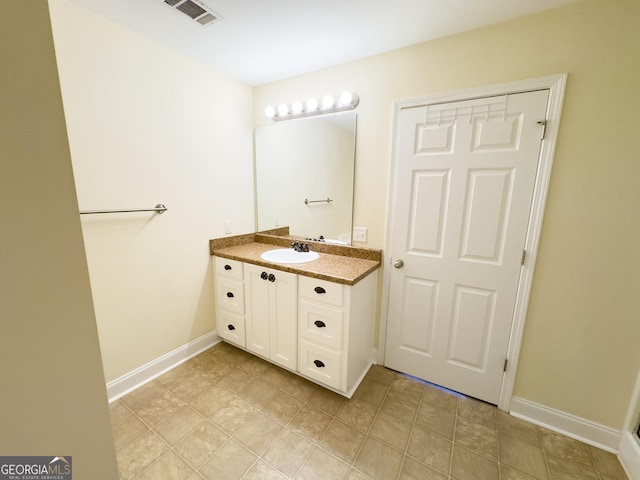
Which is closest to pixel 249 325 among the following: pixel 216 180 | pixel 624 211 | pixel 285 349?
pixel 285 349

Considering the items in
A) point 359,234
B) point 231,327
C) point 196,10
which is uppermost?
point 196,10

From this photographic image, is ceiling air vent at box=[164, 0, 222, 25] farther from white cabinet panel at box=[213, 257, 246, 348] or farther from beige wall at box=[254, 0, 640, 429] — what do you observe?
white cabinet panel at box=[213, 257, 246, 348]

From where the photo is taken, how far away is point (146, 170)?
1.72 meters

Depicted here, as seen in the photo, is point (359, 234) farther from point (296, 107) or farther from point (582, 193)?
point (582, 193)

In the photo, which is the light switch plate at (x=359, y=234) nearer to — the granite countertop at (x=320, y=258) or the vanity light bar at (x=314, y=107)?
the granite countertop at (x=320, y=258)

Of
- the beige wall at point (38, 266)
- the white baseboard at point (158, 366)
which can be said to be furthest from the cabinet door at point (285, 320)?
the beige wall at point (38, 266)

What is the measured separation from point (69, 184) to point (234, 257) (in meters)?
1.44

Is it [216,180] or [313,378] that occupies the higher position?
[216,180]

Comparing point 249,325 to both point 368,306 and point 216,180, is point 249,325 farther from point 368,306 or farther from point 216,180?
point 216,180

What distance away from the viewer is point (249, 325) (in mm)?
2068

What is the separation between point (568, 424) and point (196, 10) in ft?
10.3

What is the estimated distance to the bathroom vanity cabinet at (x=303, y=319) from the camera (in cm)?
164

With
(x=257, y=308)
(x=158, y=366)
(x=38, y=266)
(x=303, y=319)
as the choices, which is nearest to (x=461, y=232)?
(x=303, y=319)

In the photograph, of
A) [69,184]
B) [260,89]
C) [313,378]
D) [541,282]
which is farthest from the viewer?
[260,89]
